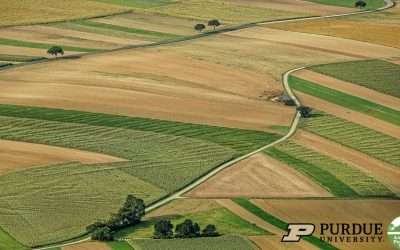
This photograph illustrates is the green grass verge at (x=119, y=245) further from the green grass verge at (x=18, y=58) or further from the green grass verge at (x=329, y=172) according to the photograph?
the green grass verge at (x=18, y=58)

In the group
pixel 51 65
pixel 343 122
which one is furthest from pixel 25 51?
pixel 343 122

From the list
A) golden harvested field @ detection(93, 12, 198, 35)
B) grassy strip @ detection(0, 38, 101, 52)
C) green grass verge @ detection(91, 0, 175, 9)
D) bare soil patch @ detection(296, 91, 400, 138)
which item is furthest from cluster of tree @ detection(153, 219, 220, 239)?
green grass verge @ detection(91, 0, 175, 9)

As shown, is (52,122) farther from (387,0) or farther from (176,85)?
(387,0)

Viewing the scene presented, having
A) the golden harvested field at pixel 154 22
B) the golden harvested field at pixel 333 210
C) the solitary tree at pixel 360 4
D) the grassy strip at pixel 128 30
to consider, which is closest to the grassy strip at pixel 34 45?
the grassy strip at pixel 128 30

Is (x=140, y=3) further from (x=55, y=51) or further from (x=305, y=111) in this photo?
(x=305, y=111)

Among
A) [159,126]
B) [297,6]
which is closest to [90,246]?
[159,126]

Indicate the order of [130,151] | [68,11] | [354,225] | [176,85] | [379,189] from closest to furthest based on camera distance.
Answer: [354,225] < [379,189] < [130,151] < [176,85] < [68,11]
